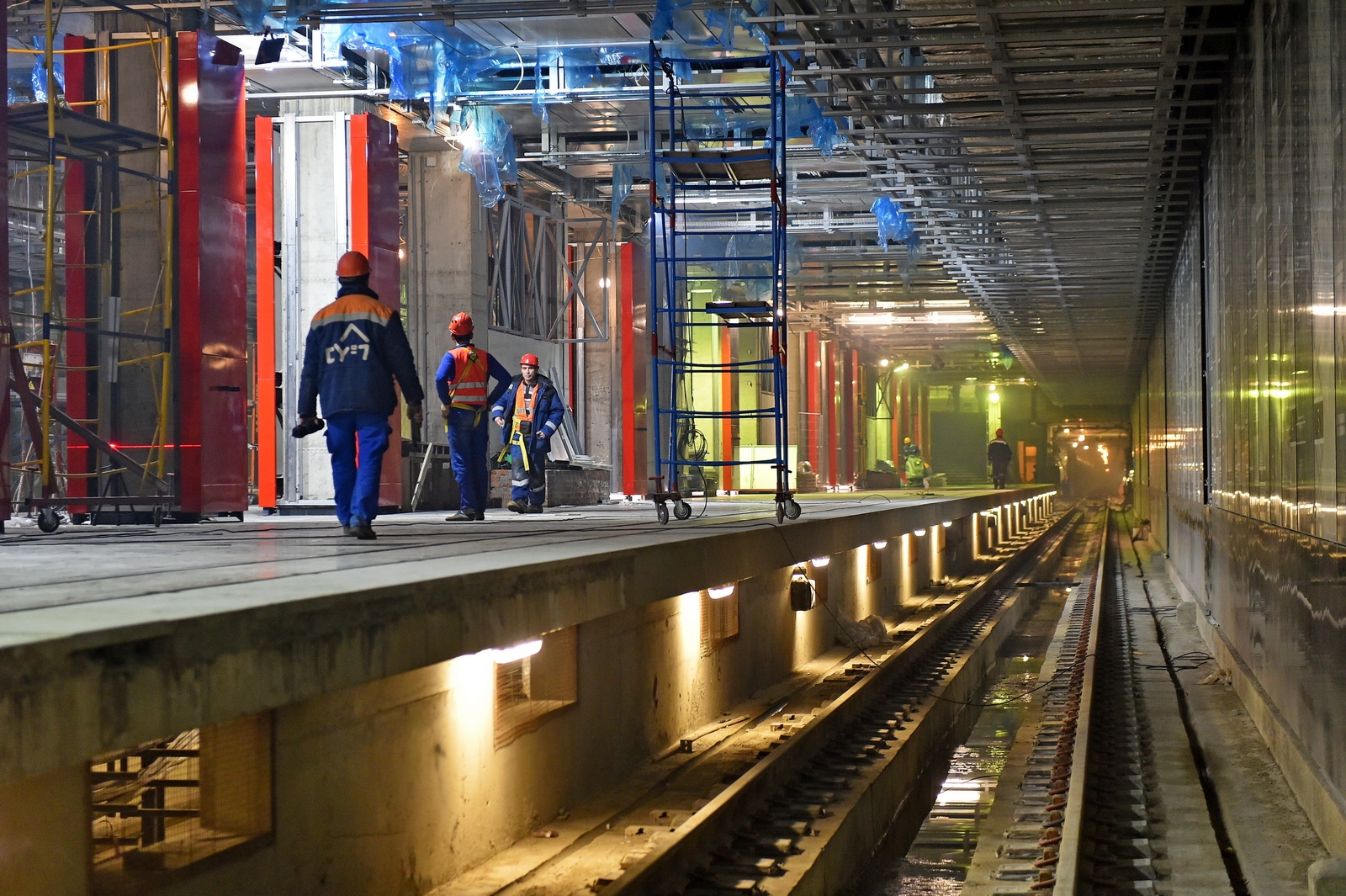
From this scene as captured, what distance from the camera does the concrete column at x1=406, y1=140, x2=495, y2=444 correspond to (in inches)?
742

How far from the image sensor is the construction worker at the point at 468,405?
11445 millimetres

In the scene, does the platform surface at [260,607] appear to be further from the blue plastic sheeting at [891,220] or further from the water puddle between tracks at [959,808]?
the blue plastic sheeting at [891,220]

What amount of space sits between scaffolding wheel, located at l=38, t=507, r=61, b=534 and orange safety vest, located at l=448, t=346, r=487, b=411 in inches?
120

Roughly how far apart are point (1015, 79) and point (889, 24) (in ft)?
4.41

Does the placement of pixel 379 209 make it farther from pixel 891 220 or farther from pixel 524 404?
pixel 891 220

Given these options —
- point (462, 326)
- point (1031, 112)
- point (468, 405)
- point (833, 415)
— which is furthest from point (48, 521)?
point (833, 415)

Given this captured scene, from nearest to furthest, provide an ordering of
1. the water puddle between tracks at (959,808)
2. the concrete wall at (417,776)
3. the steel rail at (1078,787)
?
the concrete wall at (417,776), the steel rail at (1078,787), the water puddle between tracks at (959,808)

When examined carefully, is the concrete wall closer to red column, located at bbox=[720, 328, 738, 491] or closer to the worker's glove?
the worker's glove

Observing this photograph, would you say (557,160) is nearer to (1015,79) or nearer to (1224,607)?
(1015,79)

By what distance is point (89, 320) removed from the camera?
11.9 m

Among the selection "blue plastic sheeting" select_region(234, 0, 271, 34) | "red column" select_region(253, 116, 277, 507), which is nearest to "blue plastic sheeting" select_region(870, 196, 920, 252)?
"red column" select_region(253, 116, 277, 507)

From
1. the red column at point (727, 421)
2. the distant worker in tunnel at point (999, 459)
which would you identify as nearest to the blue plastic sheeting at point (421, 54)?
the red column at point (727, 421)

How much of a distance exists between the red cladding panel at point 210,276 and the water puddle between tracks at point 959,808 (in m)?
6.54

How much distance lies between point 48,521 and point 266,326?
23.0ft
